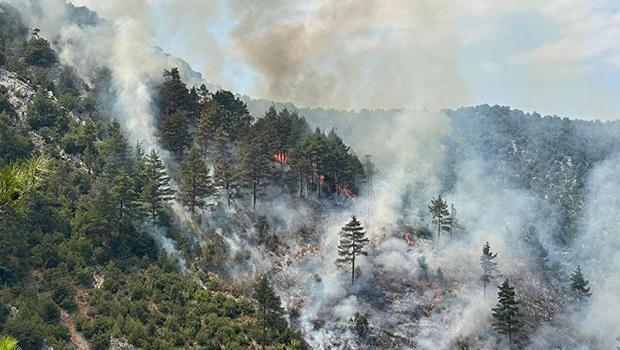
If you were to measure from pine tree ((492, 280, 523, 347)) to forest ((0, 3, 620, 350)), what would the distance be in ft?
1.48

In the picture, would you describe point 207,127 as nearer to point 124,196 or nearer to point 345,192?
point 345,192

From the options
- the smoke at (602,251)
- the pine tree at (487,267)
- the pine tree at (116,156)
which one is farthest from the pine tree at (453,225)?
the pine tree at (116,156)

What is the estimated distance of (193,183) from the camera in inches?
3482

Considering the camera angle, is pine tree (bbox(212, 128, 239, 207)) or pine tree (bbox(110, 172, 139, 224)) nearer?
pine tree (bbox(110, 172, 139, 224))

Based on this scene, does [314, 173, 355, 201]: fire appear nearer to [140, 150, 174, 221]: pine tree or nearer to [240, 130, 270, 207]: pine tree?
[240, 130, 270, 207]: pine tree

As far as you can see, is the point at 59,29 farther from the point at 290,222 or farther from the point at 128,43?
the point at 290,222

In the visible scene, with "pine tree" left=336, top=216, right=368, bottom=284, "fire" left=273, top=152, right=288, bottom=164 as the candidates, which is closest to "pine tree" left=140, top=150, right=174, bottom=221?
"pine tree" left=336, top=216, right=368, bottom=284

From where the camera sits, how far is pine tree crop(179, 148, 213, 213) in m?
88.4

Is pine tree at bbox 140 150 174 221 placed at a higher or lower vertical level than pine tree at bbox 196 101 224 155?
lower

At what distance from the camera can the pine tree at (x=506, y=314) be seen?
247ft

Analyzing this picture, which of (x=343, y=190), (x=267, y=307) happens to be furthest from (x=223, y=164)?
(x=267, y=307)

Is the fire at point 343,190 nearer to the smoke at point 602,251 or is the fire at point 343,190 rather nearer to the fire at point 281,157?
the fire at point 281,157

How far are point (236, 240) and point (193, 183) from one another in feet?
34.4

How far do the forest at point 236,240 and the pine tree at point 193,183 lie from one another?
0.40m
